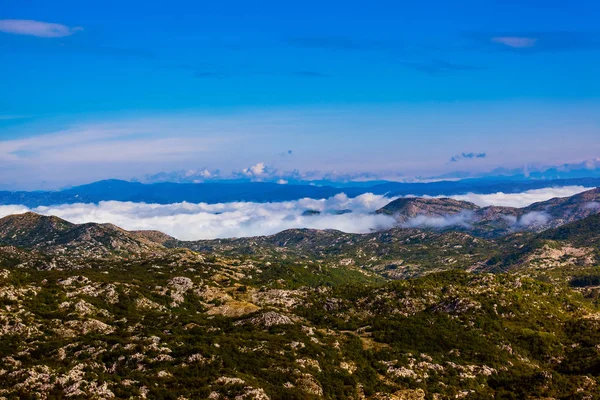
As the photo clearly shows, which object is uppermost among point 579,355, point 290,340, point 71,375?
point 71,375

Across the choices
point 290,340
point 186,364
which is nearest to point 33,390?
point 186,364

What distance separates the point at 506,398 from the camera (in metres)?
154

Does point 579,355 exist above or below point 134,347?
below

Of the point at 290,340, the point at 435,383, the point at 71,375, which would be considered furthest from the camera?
the point at 290,340

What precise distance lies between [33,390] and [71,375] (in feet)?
33.9

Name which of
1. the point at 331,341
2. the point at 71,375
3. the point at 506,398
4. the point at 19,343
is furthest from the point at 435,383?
the point at 19,343

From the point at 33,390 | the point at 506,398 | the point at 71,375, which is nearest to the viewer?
the point at 33,390

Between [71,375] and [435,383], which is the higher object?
[71,375]

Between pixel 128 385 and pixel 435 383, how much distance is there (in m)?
100

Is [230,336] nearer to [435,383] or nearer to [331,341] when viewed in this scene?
[331,341]

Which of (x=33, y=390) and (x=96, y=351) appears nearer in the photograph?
(x=33, y=390)

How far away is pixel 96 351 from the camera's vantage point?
529 feet

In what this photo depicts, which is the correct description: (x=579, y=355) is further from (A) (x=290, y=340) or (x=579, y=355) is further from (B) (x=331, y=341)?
(A) (x=290, y=340)

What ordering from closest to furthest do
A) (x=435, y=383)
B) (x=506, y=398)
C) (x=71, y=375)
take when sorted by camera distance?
(x=71, y=375) → (x=506, y=398) → (x=435, y=383)
